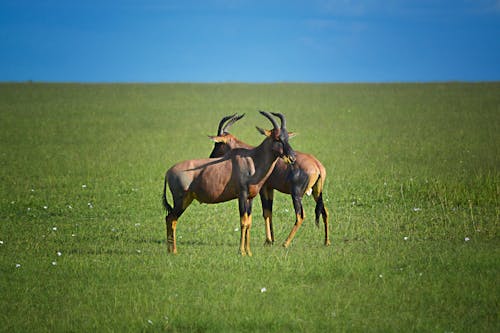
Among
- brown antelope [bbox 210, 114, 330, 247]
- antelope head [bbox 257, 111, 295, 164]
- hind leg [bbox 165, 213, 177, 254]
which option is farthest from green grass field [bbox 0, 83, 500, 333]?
antelope head [bbox 257, 111, 295, 164]

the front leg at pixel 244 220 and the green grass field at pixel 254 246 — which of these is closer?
the green grass field at pixel 254 246

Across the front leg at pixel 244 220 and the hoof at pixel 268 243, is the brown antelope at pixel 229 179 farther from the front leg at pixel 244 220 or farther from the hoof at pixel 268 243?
the hoof at pixel 268 243

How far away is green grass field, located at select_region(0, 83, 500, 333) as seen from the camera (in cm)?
934

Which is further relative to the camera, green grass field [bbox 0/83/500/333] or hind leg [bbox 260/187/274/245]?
hind leg [bbox 260/187/274/245]

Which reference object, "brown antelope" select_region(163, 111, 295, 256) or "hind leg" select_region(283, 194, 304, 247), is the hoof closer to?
"hind leg" select_region(283, 194, 304, 247)

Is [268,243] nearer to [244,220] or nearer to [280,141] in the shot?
[244,220]

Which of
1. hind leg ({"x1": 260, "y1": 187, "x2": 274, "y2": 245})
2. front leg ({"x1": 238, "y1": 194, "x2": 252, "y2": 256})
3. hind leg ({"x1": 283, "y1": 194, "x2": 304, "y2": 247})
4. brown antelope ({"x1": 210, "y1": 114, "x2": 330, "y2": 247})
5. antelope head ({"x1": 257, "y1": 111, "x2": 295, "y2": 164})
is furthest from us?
hind leg ({"x1": 260, "y1": 187, "x2": 274, "y2": 245})

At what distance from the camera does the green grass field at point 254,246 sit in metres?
9.34

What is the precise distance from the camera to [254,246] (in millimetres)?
13148

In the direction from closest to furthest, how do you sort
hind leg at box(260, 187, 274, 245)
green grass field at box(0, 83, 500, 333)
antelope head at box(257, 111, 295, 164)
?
green grass field at box(0, 83, 500, 333) < antelope head at box(257, 111, 295, 164) < hind leg at box(260, 187, 274, 245)

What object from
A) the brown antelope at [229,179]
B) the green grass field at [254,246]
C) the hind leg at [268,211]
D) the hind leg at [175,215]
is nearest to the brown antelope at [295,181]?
the hind leg at [268,211]

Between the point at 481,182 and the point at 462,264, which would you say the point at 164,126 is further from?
the point at 462,264

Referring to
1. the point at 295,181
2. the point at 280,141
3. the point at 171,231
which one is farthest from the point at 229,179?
the point at 295,181

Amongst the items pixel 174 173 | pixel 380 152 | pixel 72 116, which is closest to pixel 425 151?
pixel 380 152
